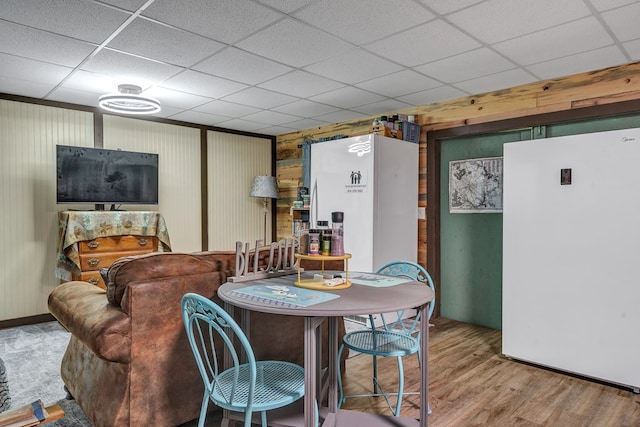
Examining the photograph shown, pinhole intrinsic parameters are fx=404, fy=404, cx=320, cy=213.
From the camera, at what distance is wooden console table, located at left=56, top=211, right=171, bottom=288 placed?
4.12m

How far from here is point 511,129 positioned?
12.7ft

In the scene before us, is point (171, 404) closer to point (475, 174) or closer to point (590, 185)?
point (590, 185)

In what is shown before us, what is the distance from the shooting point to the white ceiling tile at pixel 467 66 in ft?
10.1

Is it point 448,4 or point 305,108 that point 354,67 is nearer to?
point 448,4

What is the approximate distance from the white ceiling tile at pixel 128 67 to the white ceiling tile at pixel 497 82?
2625mm

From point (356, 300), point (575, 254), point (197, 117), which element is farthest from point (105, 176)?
point (575, 254)

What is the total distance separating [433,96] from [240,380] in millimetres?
3463

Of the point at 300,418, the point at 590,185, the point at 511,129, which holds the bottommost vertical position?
the point at 300,418

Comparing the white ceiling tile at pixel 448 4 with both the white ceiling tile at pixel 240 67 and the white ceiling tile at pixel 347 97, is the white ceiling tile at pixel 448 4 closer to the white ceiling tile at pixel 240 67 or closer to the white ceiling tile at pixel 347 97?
the white ceiling tile at pixel 240 67

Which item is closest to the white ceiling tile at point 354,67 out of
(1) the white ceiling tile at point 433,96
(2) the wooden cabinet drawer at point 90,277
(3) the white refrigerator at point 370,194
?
(3) the white refrigerator at point 370,194

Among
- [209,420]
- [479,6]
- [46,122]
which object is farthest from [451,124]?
[46,122]

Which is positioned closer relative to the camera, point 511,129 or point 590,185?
point 590,185

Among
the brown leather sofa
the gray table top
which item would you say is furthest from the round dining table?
the brown leather sofa

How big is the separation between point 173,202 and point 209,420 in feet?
11.8
